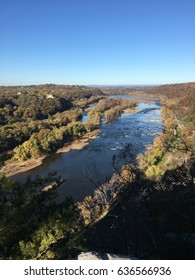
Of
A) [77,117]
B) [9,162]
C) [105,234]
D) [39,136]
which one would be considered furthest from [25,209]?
[77,117]

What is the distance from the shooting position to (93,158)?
46.8 metres

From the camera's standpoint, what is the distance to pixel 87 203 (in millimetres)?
27219

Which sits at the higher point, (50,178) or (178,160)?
(50,178)

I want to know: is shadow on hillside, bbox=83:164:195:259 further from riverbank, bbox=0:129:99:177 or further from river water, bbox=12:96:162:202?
riverbank, bbox=0:129:99:177

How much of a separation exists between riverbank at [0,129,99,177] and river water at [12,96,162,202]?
967mm

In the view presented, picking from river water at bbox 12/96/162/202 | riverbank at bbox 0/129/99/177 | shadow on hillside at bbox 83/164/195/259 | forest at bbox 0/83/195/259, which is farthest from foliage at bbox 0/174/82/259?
riverbank at bbox 0/129/99/177

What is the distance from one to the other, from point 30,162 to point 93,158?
31.5 ft

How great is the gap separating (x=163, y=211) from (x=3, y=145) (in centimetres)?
3398

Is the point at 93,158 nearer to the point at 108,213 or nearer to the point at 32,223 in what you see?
the point at 108,213

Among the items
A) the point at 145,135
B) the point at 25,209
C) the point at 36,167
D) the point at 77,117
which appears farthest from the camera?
the point at 77,117

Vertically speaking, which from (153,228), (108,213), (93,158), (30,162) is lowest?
(30,162)

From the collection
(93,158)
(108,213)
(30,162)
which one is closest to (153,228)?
(108,213)

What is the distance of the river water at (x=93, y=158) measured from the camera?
34.8 meters
